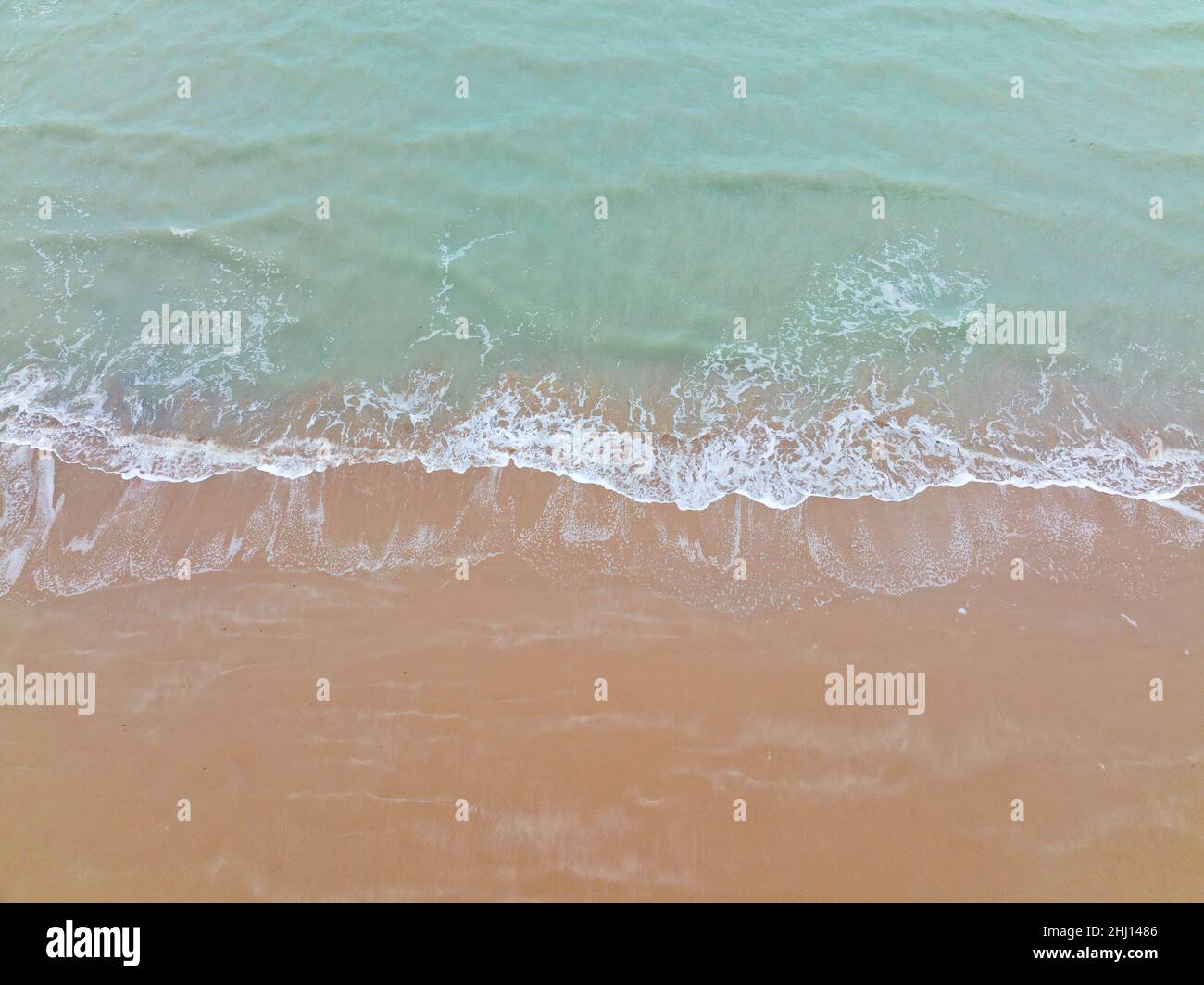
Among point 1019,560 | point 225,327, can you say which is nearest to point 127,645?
point 225,327

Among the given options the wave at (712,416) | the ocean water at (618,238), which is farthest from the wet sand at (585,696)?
the ocean water at (618,238)

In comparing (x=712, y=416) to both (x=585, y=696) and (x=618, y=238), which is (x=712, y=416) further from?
(x=585, y=696)

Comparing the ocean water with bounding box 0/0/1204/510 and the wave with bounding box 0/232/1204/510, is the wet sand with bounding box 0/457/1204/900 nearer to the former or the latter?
the wave with bounding box 0/232/1204/510

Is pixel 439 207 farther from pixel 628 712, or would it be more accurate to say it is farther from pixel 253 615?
pixel 628 712

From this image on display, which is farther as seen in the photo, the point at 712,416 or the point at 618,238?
the point at 618,238

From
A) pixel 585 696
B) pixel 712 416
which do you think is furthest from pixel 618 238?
pixel 585 696

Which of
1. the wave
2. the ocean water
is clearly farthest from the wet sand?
the ocean water

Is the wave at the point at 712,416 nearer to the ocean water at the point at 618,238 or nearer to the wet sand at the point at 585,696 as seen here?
the ocean water at the point at 618,238
